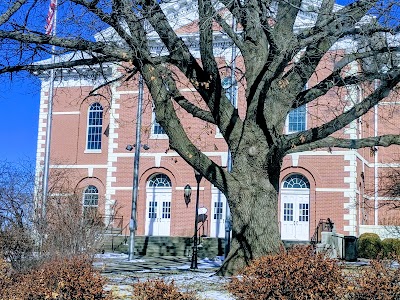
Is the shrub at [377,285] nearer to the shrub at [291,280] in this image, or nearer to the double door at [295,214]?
the shrub at [291,280]

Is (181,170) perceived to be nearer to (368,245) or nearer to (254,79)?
(368,245)

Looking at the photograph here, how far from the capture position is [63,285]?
25.0 feet

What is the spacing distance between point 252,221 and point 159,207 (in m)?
24.0

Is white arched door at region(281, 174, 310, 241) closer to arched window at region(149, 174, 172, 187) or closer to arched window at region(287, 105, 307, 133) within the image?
arched window at region(287, 105, 307, 133)

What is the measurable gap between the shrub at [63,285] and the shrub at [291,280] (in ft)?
5.52

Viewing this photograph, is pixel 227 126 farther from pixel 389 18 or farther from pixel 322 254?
pixel 322 254

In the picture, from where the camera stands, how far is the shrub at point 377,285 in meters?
6.90

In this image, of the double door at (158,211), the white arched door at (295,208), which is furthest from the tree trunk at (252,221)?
the double door at (158,211)

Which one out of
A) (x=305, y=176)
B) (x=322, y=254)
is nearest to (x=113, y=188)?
(x=305, y=176)

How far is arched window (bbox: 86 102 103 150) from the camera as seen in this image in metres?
38.4

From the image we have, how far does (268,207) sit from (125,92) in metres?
26.4

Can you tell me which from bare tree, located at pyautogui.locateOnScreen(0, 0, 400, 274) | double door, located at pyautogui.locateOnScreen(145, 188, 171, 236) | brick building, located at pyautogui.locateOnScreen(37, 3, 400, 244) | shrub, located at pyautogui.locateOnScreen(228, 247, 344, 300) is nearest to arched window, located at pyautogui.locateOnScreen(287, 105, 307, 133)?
brick building, located at pyautogui.locateOnScreen(37, 3, 400, 244)

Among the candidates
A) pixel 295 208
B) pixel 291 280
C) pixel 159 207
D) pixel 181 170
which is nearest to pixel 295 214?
pixel 295 208

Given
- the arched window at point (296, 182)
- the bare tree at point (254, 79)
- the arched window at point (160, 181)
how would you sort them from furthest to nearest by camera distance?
the arched window at point (160, 181) → the arched window at point (296, 182) → the bare tree at point (254, 79)
